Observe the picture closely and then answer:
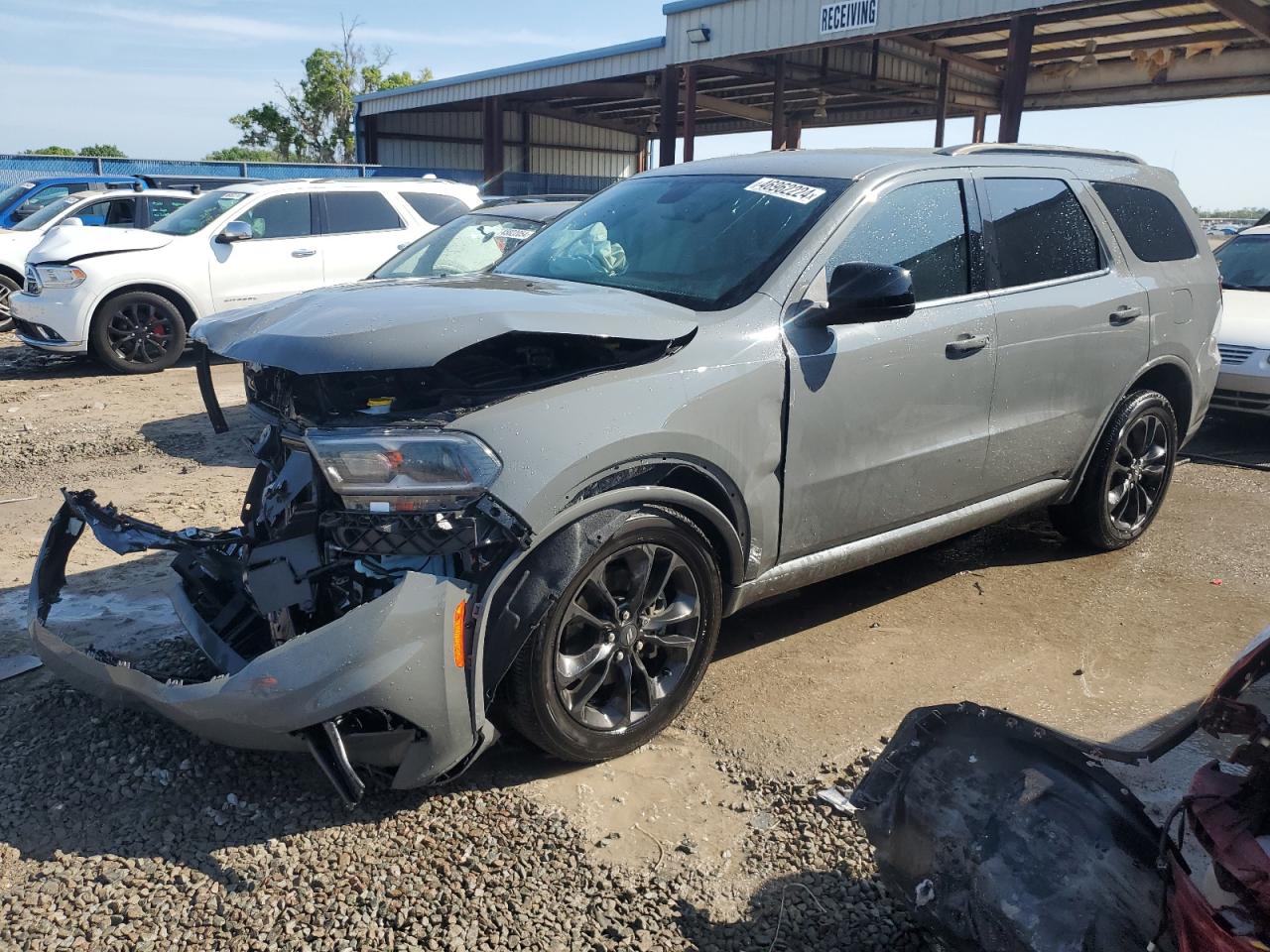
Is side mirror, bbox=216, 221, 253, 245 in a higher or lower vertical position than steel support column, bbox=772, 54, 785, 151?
lower

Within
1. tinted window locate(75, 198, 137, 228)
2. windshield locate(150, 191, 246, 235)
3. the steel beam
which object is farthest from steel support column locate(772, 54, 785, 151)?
tinted window locate(75, 198, 137, 228)

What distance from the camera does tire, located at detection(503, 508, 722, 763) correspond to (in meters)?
2.79

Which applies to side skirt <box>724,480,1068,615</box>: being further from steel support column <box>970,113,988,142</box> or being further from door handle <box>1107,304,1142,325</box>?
steel support column <box>970,113,988,142</box>

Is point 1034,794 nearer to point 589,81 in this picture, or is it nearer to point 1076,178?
point 1076,178

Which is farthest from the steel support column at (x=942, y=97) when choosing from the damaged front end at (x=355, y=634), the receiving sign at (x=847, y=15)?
the damaged front end at (x=355, y=634)

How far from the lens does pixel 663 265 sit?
363 centimetres

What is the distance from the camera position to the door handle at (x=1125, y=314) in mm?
4441

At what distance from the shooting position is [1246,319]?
24.8ft

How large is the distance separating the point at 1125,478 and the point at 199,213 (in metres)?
9.23

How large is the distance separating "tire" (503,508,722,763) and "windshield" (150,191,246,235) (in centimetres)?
866

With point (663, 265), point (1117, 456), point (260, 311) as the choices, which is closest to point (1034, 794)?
point (663, 265)

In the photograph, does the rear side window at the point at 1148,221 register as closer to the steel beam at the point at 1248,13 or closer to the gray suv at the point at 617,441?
the gray suv at the point at 617,441

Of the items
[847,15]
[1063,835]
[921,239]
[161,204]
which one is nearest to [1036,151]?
[921,239]

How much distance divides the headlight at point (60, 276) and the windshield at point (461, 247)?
360cm
